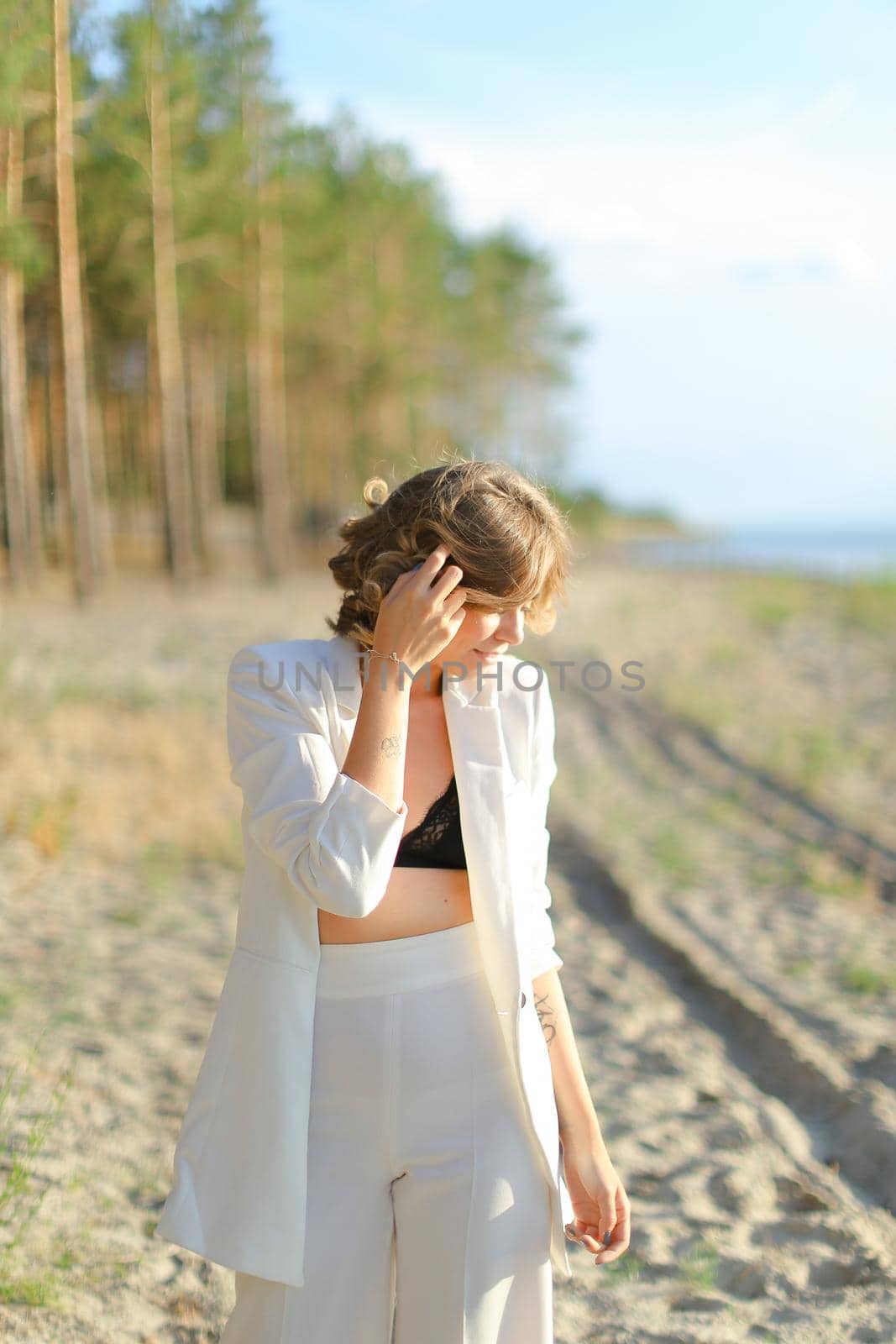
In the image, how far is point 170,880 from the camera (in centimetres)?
657

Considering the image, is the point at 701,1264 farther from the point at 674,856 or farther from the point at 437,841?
the point at 674,856

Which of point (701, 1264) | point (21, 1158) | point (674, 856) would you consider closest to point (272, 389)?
point (674, 856)

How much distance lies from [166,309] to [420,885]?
18293 millimetres

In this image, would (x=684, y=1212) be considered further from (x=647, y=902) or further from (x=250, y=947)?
(x=647, y=902)

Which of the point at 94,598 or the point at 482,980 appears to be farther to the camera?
the point at 94,598

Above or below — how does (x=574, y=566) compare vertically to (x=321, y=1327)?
above

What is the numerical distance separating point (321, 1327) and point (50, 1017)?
10.5ft

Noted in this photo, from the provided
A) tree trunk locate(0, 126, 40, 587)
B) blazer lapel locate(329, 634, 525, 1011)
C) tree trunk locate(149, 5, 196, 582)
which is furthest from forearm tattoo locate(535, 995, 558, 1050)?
tree trunk locate(149, 5, 196, 582)

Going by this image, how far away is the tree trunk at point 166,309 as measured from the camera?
1608 centimetres

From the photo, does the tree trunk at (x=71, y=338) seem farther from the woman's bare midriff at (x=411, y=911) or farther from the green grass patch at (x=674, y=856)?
the woman's bare midriff at (x=411, y=911)

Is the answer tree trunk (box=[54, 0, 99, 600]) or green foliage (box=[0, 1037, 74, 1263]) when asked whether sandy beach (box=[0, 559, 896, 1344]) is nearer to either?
green foliage (box=[0, 1037, 74, 1263])

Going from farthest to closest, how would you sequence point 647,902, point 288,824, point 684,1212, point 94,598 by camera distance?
point 94,598, point 647,902, point 684,1212, point 288,824

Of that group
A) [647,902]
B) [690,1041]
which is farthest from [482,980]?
[647,902]

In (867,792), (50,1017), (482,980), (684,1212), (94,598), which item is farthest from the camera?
(94,598)
